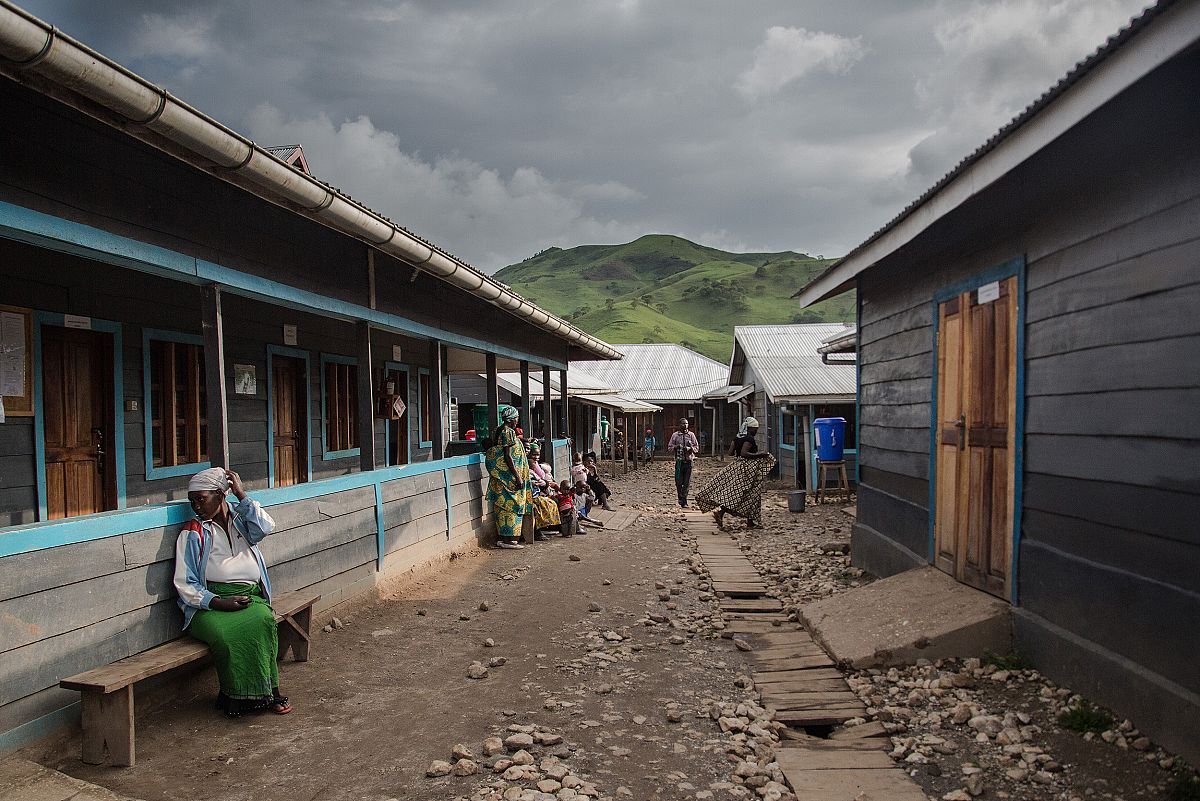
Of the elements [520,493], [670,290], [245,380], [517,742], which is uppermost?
[670,290]

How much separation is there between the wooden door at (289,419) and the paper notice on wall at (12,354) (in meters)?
2.95

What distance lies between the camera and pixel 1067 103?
3.48 m

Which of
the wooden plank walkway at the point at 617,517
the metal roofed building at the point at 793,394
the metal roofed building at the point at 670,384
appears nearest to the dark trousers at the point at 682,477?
the wooden plank walkway at the point at 617,517

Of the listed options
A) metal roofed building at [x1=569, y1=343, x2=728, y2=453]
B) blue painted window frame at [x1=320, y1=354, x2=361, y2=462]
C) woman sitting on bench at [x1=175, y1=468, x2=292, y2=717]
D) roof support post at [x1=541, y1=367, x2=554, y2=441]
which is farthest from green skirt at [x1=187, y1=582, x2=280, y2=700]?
metal roofed building at [x1=569, y1=343, x2=728, y2=453]

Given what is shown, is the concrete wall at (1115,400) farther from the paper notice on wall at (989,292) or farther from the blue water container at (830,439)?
the blue water container at (830,439)

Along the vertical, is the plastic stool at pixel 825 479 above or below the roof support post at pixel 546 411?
below

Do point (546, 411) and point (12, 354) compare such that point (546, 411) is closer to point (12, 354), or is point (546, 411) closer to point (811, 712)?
point (12, 354)

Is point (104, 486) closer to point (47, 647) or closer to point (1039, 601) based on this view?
point (47, 647)

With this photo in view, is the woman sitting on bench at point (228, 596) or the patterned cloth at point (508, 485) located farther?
the patterned cloth at point (508, 485)

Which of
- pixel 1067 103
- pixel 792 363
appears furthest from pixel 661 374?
pixel 1067 103

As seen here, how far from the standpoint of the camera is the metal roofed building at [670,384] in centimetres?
3316

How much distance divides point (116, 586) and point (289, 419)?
→ 5129 millimetres

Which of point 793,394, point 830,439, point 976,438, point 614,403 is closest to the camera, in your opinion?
point 976,438

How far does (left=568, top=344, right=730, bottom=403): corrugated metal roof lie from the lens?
3366 cm
